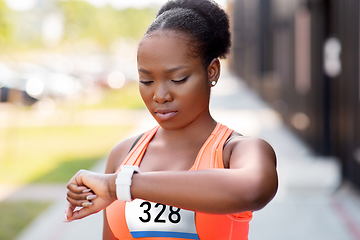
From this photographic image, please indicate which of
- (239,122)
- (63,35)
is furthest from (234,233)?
(63,35)

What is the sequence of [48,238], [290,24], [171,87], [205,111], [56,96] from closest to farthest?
1. [171,87]
2. [205,111]
3. [48,238]
4. [290,24]
5. [56,96]

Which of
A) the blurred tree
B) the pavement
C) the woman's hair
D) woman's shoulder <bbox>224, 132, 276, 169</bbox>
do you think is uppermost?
the blurred tree

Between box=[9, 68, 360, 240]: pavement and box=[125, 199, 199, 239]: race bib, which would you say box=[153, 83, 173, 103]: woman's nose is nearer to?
box=[125, 199, 199, 239]: race bib

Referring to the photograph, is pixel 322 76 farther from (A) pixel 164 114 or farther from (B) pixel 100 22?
(B) pixel 100 22

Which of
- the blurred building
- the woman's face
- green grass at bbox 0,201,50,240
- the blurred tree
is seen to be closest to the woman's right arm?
the woman's face

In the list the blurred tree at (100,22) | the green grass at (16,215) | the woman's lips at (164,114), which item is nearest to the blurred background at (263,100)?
the green grass at (16,215)

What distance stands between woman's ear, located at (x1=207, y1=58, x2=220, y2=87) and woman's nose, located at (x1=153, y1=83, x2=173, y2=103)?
0.17 metres

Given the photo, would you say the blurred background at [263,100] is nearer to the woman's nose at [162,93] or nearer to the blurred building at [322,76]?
the blurred building at [322,76]

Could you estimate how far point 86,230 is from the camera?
5.04m

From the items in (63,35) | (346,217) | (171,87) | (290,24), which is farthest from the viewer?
(63,35)

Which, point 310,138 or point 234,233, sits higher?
point 234,233

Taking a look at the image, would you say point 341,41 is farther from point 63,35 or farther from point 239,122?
point 63,35

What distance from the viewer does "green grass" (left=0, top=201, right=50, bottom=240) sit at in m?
4.94

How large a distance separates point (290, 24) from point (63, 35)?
2029cm
